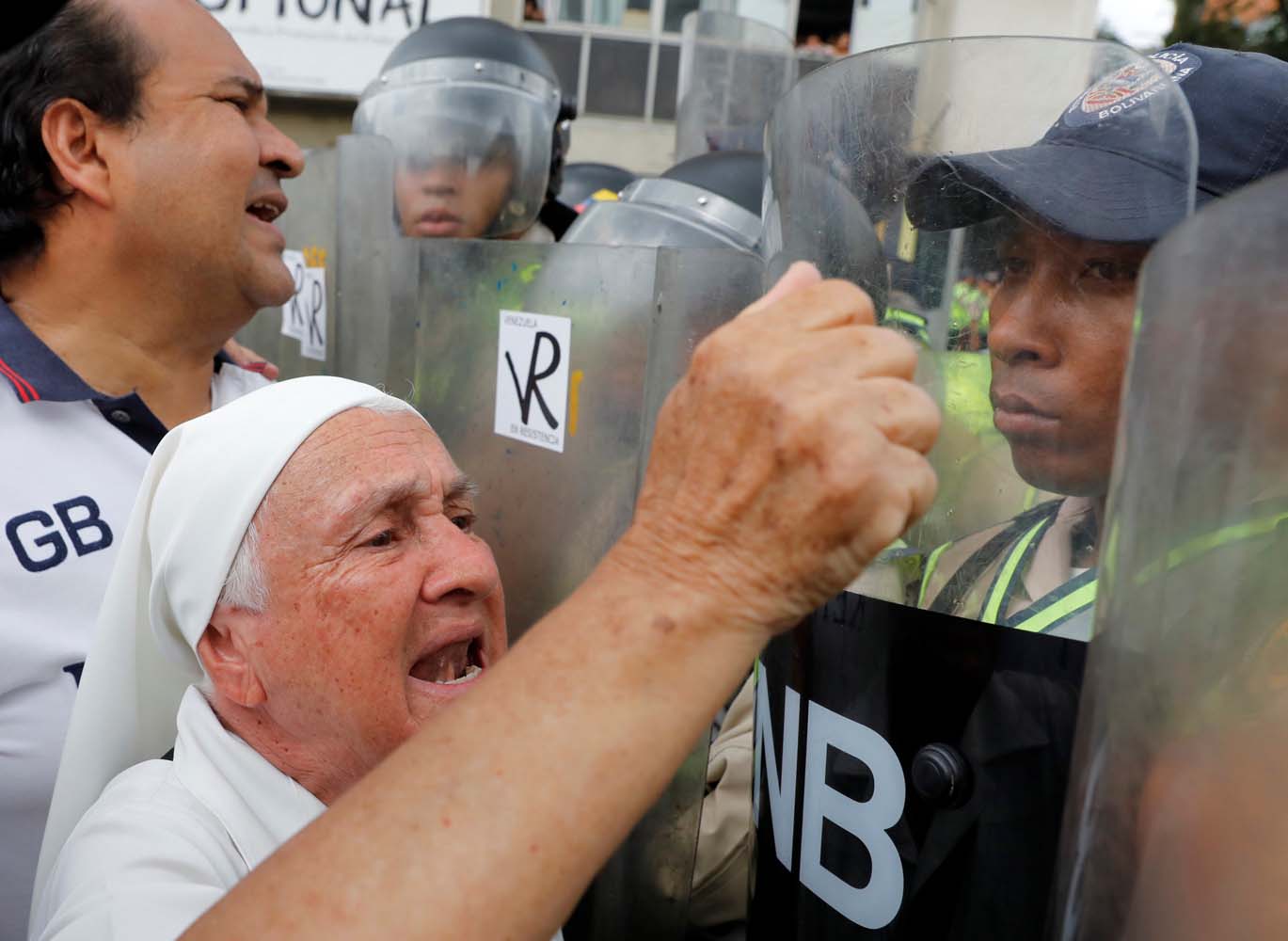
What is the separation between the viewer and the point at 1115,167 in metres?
1.02

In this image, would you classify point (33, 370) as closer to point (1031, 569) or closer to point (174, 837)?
point (174, 837)

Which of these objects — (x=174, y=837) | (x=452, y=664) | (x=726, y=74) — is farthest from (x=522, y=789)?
(x=726, y=74)

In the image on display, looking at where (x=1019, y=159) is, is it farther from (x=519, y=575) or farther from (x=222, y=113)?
(x=222, y=113)

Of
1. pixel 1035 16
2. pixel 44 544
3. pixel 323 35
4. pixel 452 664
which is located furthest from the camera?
pixel 1035 16

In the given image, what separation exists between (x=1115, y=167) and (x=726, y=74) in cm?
431

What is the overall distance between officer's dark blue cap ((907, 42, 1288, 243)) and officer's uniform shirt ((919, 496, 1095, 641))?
0.26m

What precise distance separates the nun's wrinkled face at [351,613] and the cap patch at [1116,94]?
948mm

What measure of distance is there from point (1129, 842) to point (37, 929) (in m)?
1.23

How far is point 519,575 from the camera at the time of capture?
2.13m

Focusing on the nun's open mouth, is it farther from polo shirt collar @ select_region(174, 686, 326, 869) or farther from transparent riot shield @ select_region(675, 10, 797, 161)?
transparent riot shield @ select_region(675, 10, 797, 161)

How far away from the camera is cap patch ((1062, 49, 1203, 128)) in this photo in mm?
1007

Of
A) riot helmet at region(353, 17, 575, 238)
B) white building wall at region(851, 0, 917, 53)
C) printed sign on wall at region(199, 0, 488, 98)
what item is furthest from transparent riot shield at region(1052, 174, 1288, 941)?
white building wall at region(851, 0, 917, 53)

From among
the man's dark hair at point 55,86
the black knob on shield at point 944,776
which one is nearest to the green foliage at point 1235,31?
the man's dark hair at point 55,86

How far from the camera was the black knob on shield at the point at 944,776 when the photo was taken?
3.31ft
